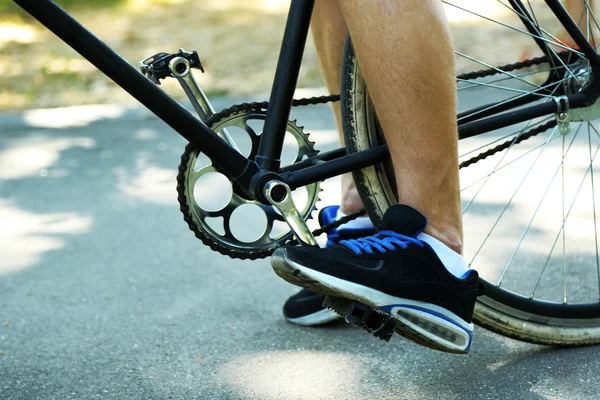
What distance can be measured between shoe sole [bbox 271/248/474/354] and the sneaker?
390 millimetres

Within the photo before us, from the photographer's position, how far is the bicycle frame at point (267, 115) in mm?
1674

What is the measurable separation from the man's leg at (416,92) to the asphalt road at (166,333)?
418 millimetres

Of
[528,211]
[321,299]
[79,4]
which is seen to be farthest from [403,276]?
[79,4]

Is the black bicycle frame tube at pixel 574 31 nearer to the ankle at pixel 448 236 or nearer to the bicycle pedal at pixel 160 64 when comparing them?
the ankle at pixel 448 236

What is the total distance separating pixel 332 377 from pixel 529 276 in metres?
0.88

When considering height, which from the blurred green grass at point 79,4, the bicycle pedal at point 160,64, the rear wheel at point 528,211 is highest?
the blurred green grass at point 79,4

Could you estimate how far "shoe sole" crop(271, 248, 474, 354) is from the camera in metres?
1.65

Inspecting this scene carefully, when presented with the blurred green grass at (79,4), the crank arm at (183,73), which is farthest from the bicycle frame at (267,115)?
the blurred green grass at (79,4)

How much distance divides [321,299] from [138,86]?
2.75 ft

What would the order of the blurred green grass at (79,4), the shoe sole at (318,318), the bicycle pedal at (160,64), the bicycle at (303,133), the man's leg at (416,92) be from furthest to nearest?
the blurred green grass at (79,4)
the shoe sole at (318,318)
the bicycle pedal at (160,64)
the bicycle at (303,133)
the man's leg at (416,92)

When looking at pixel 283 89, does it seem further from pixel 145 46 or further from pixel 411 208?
pixel 145 46

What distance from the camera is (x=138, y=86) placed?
5.63 feet

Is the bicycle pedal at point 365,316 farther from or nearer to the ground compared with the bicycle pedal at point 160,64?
nearer to the ground

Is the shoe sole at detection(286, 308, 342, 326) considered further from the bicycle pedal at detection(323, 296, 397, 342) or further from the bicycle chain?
the bicycle pedal at detection(323, 296, 397, 342)
